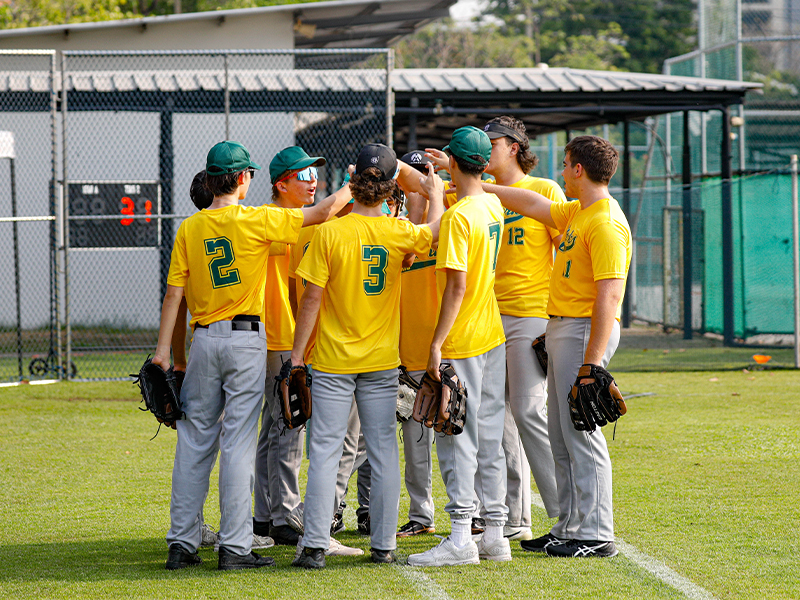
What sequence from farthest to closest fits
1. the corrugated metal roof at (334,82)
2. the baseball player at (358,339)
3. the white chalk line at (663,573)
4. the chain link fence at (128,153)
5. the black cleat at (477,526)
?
the chain link fence at (128,153), the corrugated metal roof at (334,82), the black cleat at (477,526), the baseball player at (358,339), the white chalk line at (663,573)

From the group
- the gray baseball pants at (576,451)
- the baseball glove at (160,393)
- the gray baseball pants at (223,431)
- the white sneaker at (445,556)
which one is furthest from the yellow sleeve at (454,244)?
the baseball glove at (160,393)

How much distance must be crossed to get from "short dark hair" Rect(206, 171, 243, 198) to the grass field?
6.41 ft

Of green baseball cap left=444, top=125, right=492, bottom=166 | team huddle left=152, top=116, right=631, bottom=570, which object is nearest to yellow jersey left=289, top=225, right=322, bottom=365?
team huddle left=152, top=116, right=631, bottom=570

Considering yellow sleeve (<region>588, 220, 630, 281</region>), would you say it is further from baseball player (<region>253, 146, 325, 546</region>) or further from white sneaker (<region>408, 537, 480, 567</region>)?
baseball player (<region>253, 146, 325, 546</region>)

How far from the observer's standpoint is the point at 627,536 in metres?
4.94

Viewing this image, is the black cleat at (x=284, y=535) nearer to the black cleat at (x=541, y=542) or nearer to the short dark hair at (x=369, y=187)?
the black cleat at (x=541, y=542)

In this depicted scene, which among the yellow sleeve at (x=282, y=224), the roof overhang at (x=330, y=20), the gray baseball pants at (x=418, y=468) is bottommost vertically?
the gray baseball pants at (x=418, y=468)

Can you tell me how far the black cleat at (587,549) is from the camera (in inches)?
180

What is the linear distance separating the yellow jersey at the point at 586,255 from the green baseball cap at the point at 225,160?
1.73 m

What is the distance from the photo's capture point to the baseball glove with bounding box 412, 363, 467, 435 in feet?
14.3

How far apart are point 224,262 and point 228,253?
0.05 m

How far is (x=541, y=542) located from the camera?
4.84 meters

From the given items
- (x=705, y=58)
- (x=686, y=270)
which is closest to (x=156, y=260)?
(x=686, y=270)

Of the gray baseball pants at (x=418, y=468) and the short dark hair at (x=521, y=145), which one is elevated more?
the short dark hair at (x=521, y=145)
